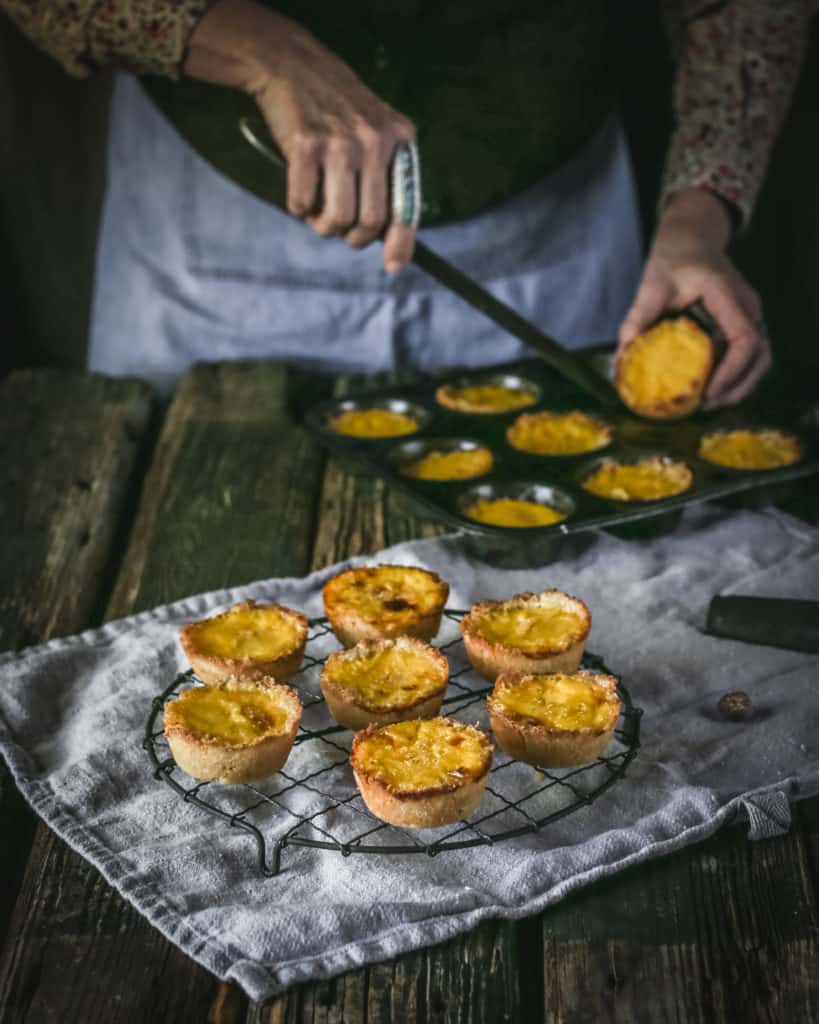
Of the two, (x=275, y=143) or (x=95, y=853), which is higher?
(x=275, y=143)

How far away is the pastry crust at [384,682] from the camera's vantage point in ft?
7.16

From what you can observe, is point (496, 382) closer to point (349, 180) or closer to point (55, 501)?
point (349, 180)

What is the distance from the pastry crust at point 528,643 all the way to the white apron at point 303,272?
176 centimetres

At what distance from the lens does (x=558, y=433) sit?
11.4 feet

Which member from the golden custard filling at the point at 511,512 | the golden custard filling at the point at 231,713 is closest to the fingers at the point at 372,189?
the golden custard filling at the point at 511,512

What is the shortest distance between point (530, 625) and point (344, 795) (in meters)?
0.57

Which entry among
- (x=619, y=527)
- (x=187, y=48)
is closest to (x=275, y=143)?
(x=187, y=48)

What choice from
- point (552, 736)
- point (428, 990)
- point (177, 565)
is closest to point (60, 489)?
point (177, 565)

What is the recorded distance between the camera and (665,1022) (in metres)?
1.68

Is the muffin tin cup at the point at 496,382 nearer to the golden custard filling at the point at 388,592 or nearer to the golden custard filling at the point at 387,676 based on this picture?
the golden custard filling at the point at 388,592

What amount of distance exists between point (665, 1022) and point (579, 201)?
3.07m

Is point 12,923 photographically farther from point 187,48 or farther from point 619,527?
point 187,48

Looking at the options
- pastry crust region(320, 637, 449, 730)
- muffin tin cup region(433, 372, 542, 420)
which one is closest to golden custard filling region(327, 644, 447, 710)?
pastry crust region(320, 637, 449, 730)

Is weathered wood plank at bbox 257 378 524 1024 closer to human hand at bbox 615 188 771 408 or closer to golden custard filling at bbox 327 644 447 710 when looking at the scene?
golden custard filling at bbox 327 644 447 710
